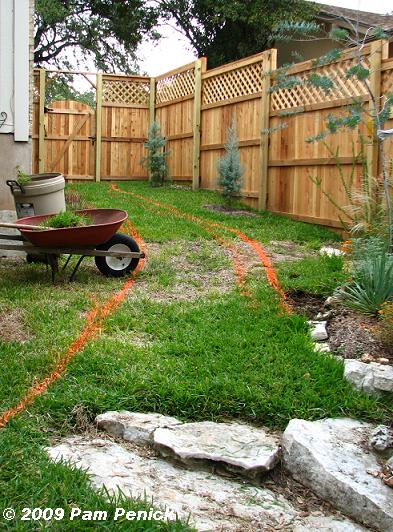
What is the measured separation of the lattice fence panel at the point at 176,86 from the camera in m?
13.5

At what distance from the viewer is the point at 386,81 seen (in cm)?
800

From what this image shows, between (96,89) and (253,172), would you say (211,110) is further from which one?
(96,89)

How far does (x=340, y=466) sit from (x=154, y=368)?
4.18 feet

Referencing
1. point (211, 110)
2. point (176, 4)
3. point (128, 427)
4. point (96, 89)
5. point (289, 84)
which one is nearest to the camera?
point (128, 427)

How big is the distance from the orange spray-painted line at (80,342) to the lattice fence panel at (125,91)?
31.7 ft

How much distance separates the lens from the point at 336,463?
3078 mm

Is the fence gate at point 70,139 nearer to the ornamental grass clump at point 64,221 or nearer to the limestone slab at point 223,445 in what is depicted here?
the ornamental grass clump at point 64,221

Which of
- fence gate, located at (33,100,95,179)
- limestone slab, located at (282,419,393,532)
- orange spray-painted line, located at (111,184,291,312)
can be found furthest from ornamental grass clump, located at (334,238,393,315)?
fence gate, located at (33,100,95,179)

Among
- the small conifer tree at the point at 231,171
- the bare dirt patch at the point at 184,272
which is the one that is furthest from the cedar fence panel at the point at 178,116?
the bare dirt patch at the point at 184,272

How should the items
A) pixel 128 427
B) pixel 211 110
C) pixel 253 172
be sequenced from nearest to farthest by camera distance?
pixel 128 427 < pixel 253 172 < pixel 211 110

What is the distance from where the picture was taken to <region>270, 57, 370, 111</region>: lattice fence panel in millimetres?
8477

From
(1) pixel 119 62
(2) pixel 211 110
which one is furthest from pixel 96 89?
(1) pixel 119 62

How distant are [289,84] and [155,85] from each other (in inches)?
360

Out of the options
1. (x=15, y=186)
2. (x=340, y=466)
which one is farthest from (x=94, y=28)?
(x=340, y=466)
